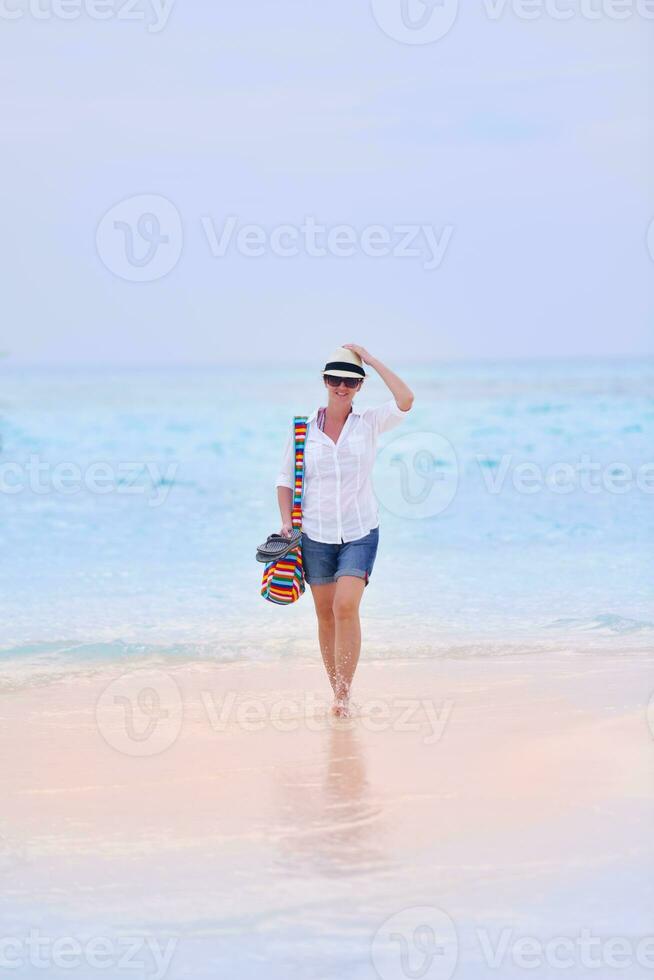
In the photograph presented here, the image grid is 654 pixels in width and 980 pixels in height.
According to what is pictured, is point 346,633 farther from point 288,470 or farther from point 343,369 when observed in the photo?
point 343,369

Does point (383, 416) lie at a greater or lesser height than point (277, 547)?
greater

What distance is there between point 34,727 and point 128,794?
133 cm

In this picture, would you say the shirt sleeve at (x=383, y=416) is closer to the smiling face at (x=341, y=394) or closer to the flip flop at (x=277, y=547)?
the smiling face at (x=341, y=394)

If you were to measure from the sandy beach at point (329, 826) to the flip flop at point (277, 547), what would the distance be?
798 millimetres

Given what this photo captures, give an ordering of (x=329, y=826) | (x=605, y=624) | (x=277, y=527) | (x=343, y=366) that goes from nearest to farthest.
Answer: (x=329, y=826) < (x=343, y=366) < (x=605, y=624) < (x=277, y=527)

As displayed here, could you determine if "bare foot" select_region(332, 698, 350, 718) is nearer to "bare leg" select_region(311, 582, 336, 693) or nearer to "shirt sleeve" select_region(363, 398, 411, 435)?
"bare leg" select_region(311, 582, 336, 693)

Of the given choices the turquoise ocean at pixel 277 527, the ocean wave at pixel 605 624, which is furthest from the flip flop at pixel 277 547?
the ocean wave at pixel 605 624

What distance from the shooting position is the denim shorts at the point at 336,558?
21.2 feet

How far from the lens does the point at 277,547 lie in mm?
6469

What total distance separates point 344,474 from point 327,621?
29.5 inches

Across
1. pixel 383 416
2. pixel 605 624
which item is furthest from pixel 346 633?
pixel 605 624

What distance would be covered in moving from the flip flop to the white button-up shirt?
0.11 m

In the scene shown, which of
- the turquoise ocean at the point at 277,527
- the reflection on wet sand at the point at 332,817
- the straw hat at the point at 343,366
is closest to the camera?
the reflection on wet sand at the point at 332,817

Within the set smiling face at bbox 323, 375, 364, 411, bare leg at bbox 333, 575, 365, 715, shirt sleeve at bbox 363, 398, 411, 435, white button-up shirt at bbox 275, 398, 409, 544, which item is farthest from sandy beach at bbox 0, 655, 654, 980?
smiling face at bbox 323, 375, 364, 411
